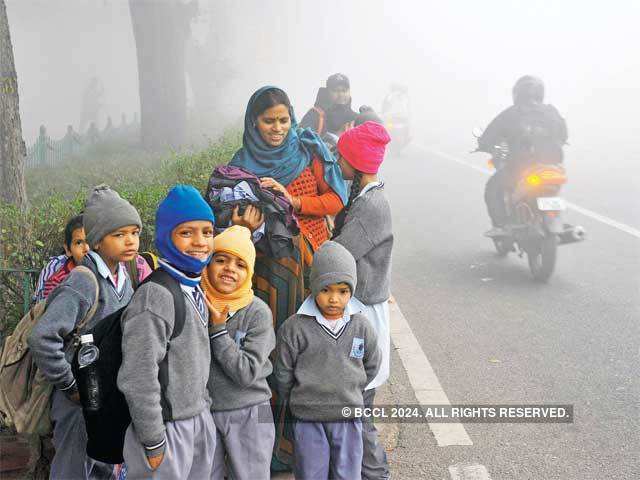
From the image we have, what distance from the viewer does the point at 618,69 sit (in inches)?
1435

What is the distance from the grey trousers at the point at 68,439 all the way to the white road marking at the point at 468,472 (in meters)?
1.72

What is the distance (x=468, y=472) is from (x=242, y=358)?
1553mm

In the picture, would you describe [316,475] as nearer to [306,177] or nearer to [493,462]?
[493,462]

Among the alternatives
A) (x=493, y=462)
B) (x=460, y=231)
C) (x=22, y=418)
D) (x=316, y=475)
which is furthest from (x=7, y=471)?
(x=460, y=231)

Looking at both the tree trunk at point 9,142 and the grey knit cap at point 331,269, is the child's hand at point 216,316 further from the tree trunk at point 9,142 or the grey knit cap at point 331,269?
the tree trunk at point 9,142

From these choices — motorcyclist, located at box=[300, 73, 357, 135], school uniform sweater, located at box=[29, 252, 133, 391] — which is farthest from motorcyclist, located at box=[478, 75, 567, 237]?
school uniform sweater, located at box=[29, 252, 133, 391]

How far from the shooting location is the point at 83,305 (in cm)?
334

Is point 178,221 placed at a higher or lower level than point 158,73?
higher

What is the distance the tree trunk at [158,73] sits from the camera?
683 inches

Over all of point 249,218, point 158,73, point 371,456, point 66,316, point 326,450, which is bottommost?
point 158,73

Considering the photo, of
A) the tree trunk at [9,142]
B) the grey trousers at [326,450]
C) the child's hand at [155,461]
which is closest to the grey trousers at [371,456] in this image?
the grey trousers at [326,450]

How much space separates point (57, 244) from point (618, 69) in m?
35.9

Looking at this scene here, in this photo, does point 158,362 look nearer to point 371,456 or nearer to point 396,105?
point 371,456

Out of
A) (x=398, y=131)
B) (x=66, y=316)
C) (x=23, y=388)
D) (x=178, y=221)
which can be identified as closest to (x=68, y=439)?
(x=23, y=388)
